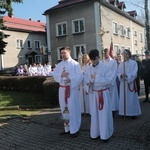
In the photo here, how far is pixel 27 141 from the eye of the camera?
642cm

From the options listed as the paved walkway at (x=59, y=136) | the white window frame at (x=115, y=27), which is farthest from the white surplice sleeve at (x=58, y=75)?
the white window frame at (x=115, y=27)

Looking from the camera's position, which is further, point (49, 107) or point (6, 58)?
point (6, 58)

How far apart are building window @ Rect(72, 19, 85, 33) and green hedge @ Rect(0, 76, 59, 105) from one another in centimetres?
1712

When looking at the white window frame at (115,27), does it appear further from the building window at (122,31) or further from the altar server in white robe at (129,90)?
the altar server in white robe at (129,90)

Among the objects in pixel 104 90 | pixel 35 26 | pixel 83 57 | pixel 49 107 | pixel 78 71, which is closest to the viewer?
pixel 104 90

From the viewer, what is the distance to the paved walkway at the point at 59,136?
5.75 meters

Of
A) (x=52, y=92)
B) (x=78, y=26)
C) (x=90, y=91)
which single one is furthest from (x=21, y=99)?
(x=78, y=26)

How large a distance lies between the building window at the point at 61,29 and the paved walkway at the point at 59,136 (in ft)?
85.2

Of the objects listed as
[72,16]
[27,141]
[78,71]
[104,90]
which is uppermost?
[72,16]

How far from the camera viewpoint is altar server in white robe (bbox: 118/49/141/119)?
25.4ft

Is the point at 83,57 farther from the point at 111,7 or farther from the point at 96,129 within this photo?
the point at 111,7

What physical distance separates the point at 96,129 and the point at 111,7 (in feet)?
98.4

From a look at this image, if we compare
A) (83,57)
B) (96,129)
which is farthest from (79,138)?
(83,57)

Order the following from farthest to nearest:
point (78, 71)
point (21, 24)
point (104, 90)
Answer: point (21, 24) < point (78, 71) < point (104, 90)
